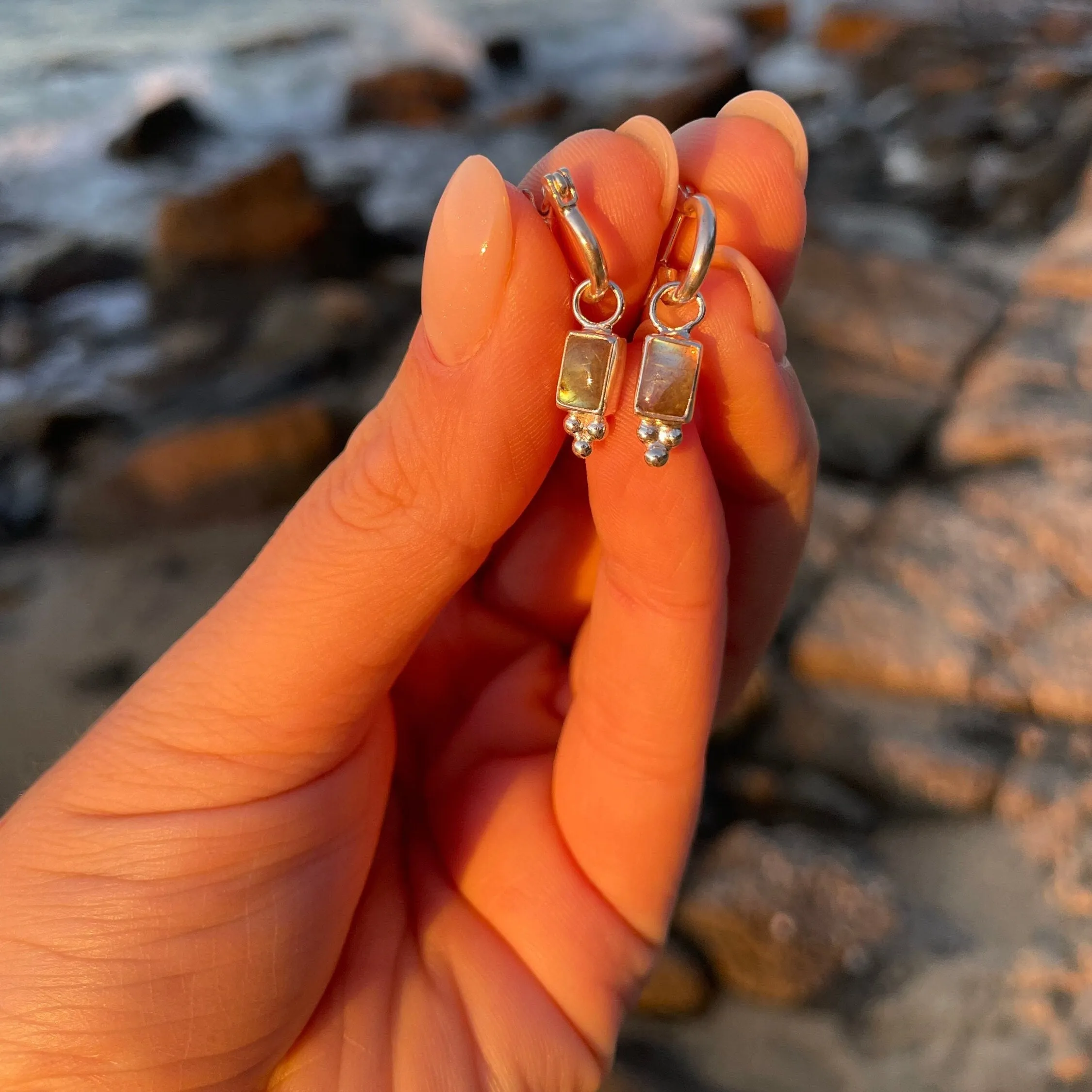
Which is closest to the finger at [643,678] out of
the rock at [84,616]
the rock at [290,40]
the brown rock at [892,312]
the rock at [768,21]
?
the rock at [84,616]

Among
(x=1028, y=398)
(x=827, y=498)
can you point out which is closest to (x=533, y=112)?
(x=1028, y=398)

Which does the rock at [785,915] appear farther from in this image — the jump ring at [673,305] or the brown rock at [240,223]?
the brown rock at [240,223]

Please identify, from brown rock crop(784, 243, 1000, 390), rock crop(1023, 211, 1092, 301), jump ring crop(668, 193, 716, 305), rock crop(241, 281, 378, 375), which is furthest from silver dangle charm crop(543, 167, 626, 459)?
rock crop(1023, 211, 1092, 301)

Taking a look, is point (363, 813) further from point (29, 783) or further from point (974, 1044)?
point (29, 783)

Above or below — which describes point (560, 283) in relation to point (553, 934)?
above

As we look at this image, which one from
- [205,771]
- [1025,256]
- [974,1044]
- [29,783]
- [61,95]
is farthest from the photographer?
[61,95]

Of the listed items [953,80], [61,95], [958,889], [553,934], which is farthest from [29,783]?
[61,95]

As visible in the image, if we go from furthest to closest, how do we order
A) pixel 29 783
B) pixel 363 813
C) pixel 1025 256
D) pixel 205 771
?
pixel 1025 256, pixel 29 783, pixel 363 813, pixel 205 771
